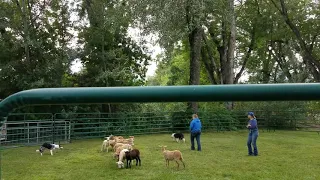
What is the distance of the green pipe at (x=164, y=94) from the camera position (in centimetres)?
88

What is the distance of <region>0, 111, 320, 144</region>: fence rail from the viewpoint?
549 inches

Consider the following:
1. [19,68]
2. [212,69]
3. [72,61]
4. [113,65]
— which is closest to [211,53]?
[212,69]

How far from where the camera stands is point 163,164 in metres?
9.72

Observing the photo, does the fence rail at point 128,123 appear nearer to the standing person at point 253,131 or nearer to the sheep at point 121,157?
the sheep at point 121,157

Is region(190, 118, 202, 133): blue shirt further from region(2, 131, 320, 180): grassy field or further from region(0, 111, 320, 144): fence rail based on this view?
region(0, 111, 320, 144): fence rail

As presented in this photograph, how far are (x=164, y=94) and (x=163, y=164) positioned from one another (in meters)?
9.05

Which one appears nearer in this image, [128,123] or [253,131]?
[253,131]

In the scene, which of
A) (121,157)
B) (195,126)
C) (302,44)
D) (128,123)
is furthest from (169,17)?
(302,44)

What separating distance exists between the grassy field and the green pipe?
594 cm

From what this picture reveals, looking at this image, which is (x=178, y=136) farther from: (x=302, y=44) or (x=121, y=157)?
(x=302, y=44)

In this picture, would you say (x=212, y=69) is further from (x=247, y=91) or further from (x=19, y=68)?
(x=247, y=91)

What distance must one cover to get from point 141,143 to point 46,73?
8008mm

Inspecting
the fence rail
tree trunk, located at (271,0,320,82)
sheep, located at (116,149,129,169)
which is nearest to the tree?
the fence rail

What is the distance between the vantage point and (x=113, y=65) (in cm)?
2078
